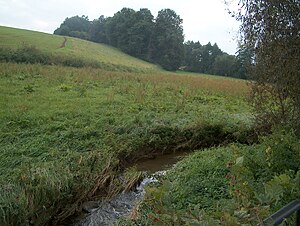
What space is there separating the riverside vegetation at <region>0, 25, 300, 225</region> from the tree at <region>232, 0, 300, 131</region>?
1.13 meters

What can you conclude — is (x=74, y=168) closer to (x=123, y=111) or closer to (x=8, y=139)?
(x=8, y=139)

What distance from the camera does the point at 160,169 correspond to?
974 cm

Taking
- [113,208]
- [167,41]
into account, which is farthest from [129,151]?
[167,41]

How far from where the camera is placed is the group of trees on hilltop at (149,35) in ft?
221

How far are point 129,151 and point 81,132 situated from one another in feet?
6.23

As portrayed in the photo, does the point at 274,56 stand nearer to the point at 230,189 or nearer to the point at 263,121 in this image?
the point at 263,121

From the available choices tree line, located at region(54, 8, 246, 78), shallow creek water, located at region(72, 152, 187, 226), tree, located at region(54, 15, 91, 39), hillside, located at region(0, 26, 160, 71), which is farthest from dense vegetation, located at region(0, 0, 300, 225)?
tree, located at region(54, 15, 91, 39)

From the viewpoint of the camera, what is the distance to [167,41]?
67.7m

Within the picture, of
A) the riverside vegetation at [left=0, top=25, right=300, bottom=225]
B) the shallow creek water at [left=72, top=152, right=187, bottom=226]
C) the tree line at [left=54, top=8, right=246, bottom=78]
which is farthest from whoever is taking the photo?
the tree line at [left=54, top=8, right=246, bottom=78]

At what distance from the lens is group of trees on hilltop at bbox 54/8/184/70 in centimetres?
6744

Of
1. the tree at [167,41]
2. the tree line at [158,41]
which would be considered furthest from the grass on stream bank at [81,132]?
the tree line at [158,41]

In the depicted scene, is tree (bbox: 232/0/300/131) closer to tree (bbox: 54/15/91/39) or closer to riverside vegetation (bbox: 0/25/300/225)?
riverside vegetation (bbox: 0/25/300/225)

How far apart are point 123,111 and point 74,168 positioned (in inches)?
249

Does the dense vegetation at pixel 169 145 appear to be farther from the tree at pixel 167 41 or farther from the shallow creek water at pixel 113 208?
the tree at pixel 167 41
